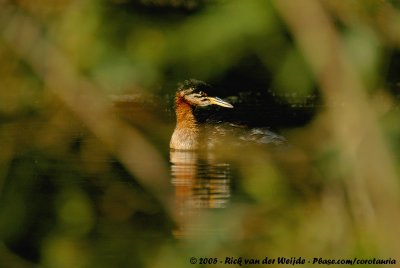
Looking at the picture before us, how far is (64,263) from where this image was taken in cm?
231

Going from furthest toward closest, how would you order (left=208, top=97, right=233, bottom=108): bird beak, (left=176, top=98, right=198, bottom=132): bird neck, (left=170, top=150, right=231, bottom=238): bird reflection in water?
(left=176, top=98, right=198, bottom=132): bird neck → (left=208, top=97, right=233, bottom=108): bird beak → (left=170, top=150, right=231, bottom=238): bird reflection in water

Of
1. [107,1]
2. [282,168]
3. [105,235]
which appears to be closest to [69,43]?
[107,1]

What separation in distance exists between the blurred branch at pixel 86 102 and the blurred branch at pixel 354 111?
0.39 metres

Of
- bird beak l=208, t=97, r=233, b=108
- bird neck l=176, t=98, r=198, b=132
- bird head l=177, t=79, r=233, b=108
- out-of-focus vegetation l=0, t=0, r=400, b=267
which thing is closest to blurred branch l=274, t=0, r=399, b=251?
out-of-focus vegetation l=0, t=0, r=400, b=267

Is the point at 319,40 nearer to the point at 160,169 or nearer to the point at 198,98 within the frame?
the point at 160,169

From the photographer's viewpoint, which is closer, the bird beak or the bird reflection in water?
the bird reflection in water

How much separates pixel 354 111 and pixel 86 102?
558 millimetres

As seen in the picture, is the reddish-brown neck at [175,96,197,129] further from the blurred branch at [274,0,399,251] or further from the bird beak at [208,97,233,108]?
the blurred branch at [274,0,399,251]

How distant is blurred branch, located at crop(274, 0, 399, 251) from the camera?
174 centimetres

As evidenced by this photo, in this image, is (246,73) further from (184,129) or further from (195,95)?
(195,95)

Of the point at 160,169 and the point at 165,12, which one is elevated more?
the point at 165,12

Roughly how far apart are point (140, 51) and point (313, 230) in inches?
22.2

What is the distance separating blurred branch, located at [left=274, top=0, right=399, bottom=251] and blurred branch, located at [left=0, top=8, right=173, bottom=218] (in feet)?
1.26

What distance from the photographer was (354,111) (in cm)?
176
